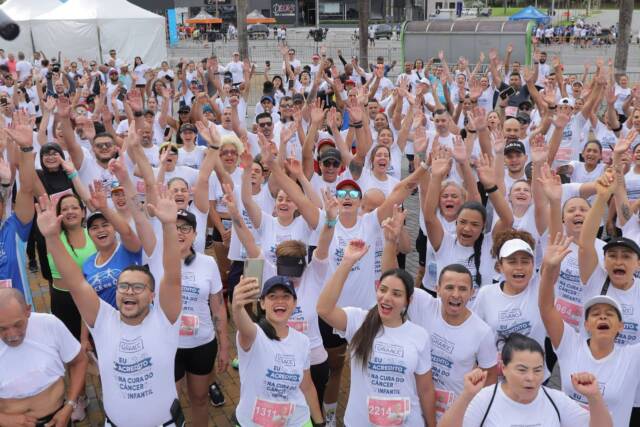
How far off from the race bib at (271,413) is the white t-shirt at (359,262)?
1330 mm

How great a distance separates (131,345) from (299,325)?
1218 millimetres

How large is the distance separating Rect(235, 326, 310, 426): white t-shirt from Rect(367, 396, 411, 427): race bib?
16.6 inches

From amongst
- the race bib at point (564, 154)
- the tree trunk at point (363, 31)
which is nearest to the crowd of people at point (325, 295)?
the race bib at point (564, 154)

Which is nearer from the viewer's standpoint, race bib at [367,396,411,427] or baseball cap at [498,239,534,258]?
race bib at [367,396,411,427]

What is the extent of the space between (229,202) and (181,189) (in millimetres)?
925

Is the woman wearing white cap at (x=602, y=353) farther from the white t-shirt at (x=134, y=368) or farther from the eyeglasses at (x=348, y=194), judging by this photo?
the white t-shirt at (x=134, y=368)

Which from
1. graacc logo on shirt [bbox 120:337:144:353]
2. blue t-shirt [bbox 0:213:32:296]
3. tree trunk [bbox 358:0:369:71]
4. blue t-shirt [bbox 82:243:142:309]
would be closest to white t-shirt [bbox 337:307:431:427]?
graacc logo on shirt [bbox 120:337:144:353]

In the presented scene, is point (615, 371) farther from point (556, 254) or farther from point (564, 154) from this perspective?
point (564, 154)

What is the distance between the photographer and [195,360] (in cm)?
456

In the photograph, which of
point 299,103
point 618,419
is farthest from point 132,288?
point 299,103

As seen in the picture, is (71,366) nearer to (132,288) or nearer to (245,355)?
(132,288)

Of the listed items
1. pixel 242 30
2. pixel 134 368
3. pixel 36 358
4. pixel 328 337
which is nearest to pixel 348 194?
pixel 328 337

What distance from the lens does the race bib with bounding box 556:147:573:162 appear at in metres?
8.30

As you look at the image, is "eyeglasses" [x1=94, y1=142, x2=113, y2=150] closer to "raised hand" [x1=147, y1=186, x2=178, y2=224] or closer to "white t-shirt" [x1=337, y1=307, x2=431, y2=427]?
"raised hand" [x1=147, y1=186, x2=178, y2=224]
